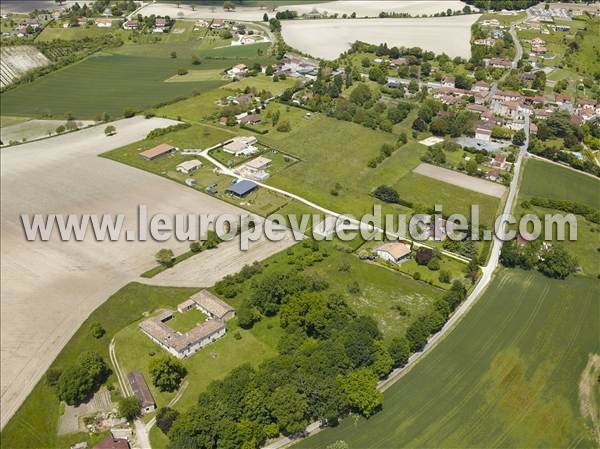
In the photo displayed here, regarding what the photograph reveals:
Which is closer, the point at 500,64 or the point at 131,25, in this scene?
the point at 500,64

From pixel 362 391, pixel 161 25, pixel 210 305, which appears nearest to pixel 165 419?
pixel 210 305

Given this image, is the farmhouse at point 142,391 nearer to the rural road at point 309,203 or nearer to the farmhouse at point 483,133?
the rural road at point 309,203

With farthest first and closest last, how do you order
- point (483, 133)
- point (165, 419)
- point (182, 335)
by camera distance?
point (483, 133) → point (182, 335) → point (165, 419)

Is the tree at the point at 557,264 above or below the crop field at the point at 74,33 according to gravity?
below

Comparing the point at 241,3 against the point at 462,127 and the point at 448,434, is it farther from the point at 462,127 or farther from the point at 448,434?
the point at 448,434

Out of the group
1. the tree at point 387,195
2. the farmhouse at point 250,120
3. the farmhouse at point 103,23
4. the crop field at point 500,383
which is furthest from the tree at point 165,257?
the farmhouse at point 103,23

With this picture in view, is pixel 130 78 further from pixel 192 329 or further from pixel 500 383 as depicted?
pixel 500 383

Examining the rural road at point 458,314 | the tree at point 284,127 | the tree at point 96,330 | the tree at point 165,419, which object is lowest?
the rural road at point 458,314
